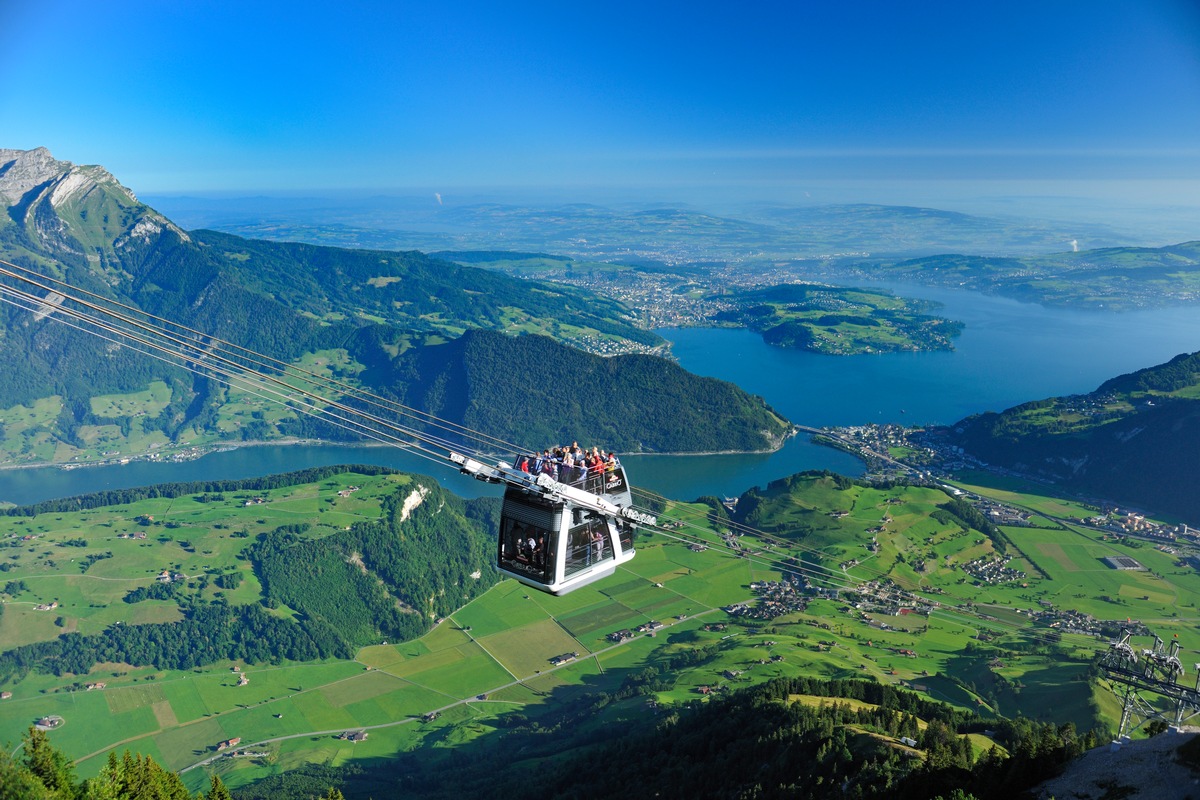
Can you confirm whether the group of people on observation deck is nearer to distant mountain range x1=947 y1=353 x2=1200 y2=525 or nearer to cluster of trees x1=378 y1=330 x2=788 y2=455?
distant mountain range x1=947 y1=353 x2=1200 y2=525

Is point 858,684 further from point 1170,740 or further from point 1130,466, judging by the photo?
point 1130,466

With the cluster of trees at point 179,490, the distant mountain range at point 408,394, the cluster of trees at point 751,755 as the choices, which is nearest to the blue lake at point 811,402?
the distant mountain range at point 408,394

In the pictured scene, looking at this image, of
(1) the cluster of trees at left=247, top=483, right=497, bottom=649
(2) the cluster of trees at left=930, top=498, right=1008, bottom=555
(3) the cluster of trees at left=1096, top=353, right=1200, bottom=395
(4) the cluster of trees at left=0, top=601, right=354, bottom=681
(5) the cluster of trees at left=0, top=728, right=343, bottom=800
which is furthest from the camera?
(3) the cluster of trees at left=1096, top=353, right=1200, bottom=395

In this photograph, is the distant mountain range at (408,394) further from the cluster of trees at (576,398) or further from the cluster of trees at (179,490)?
the cluster of trees at (179,490)

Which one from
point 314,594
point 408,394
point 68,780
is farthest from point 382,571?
point 408,394

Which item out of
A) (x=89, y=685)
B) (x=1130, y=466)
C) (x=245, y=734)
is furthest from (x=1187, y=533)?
(x=89, y=685)

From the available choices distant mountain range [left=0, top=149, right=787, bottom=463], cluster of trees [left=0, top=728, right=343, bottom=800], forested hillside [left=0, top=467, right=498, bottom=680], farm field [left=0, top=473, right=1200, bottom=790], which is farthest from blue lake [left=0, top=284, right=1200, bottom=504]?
cluster of trees [left=0, top=728, right=343, bottom=800]

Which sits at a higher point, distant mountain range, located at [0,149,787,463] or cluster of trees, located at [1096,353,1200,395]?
cluster of trees, located at [1096,353,1200,395]
